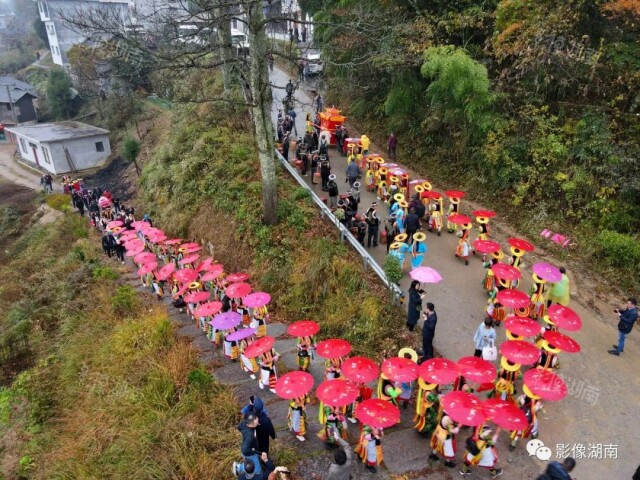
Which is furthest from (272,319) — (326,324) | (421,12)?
(421,12)

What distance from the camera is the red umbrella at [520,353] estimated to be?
7.71m

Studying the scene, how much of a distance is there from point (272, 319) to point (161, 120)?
3038 centimetres

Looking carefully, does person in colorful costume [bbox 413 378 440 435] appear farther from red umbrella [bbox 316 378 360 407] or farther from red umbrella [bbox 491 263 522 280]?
red umbrella [bbox 491 263 522 280]

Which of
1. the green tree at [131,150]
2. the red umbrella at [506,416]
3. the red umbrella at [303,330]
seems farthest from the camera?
the green tree at [131,150]

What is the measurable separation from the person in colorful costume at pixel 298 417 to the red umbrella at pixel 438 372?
225 centimetres

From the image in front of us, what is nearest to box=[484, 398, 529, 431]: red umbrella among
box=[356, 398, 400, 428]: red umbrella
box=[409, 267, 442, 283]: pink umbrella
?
box=[356, 398, 400, 428]: red umbrella

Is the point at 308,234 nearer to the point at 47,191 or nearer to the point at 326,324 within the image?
the point at 326,324

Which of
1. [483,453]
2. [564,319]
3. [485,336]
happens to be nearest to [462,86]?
[564,319]

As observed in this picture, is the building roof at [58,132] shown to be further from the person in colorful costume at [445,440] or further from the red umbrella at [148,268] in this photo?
the person in colorful costume at [445,440]

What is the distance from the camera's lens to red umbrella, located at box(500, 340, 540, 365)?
7.71m

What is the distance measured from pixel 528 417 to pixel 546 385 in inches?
39.2

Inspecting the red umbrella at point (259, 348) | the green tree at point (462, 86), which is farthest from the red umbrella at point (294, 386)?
the green tree at point (462, 86)

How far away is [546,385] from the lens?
7.12 m

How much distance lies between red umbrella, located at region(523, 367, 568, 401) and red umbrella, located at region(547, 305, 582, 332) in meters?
1.54
